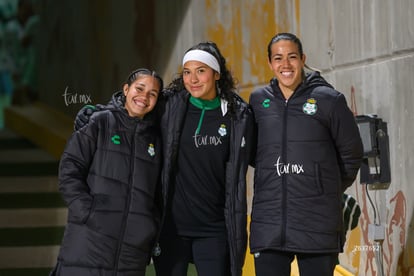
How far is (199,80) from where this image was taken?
4.53 metres

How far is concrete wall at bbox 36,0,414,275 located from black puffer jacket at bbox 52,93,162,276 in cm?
176

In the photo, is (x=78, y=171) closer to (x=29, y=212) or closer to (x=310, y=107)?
(x=310, y=107)

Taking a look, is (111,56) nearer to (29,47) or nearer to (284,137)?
(29,47)

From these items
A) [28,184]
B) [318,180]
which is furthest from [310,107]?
[28,184]

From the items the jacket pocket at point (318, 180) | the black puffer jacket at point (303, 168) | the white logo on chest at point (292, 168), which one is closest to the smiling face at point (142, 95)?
the black puffer jacket at point (303, 168)

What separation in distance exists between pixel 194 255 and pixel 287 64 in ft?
3.29

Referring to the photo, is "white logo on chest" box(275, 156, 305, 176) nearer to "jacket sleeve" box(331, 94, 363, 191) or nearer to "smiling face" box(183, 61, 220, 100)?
"jacket sleeve" box(331, 94, 363, 191)

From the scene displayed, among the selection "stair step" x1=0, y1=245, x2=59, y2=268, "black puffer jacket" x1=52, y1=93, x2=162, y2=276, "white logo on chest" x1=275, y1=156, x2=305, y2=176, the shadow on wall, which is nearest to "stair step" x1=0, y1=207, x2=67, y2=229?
"stair step" x1=0, y1=245, x2=59, y2=268

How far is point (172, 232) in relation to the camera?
4469 millimetres

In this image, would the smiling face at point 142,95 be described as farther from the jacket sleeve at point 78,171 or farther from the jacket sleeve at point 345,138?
the jacket sleeve at point 345,138

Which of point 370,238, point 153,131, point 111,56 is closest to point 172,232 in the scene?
point 153,131

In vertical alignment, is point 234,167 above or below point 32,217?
above

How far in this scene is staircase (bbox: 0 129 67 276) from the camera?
7.88 m

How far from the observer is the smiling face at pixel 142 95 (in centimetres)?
449
